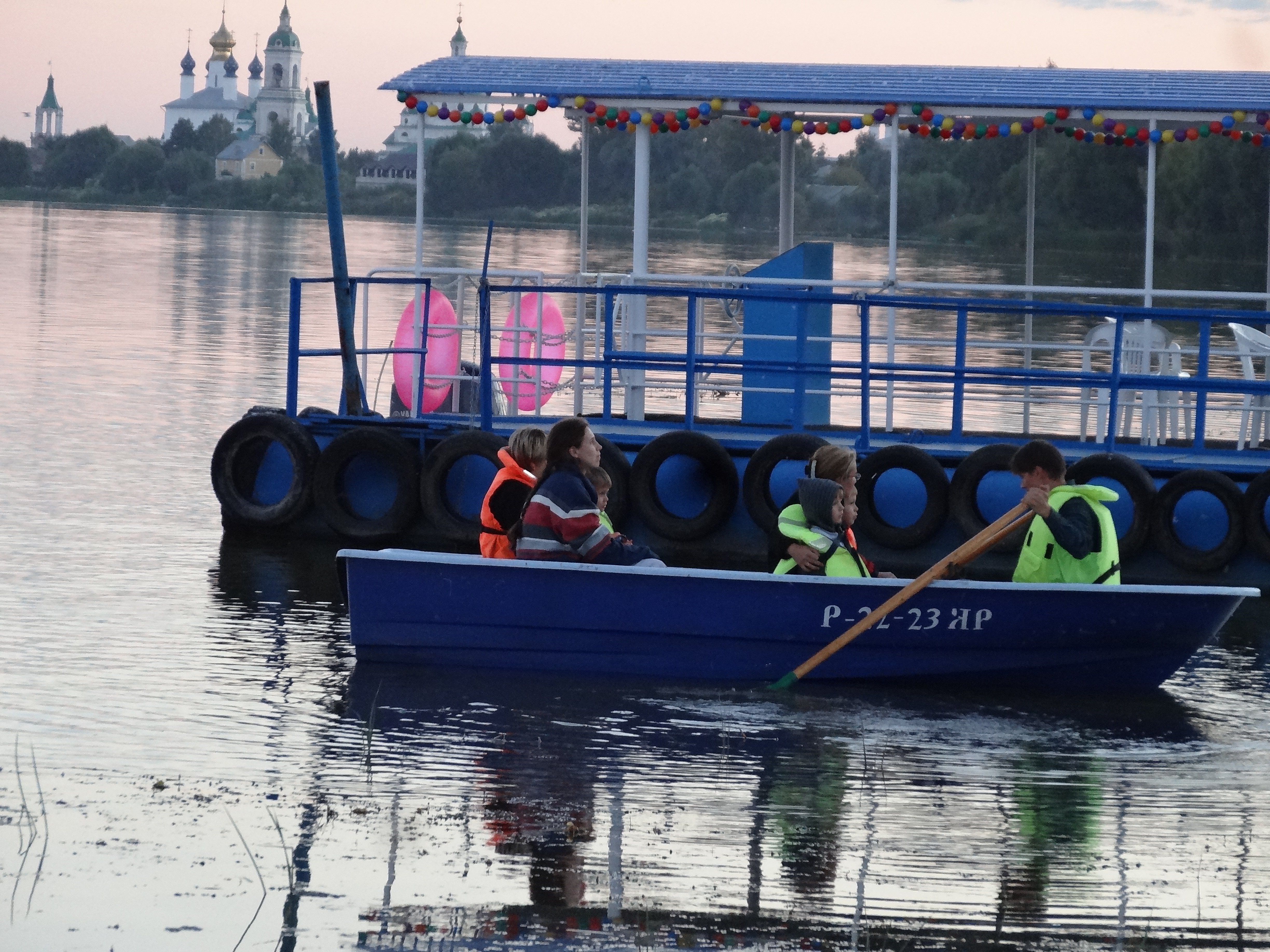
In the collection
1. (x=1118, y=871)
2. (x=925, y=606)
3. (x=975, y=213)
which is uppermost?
(x=975, y=213)

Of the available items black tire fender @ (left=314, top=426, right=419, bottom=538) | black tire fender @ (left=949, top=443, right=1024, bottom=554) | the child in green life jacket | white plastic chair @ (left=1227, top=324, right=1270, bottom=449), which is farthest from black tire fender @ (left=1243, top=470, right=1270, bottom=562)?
black tire fender @ (left=314, top=426, right=419, bottom=538)

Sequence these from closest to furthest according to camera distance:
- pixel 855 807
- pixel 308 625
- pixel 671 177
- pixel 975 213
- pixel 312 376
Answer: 1. pixel 855 807
2. pixel 308 625
3. pixel 671 177
4. pixel 975 213
5. pixel 312 376

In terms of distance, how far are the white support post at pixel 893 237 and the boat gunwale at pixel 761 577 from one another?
12.6 ft

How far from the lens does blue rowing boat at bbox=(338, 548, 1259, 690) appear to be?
8125mm

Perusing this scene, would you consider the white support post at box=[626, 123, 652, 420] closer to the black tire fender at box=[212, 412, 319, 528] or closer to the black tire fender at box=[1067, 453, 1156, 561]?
the black tire fender at box=[212, 412, 319, 528]

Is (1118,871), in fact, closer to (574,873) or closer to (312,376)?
(574,873)

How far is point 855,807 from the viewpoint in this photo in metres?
6.40

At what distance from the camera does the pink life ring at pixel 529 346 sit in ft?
41.0

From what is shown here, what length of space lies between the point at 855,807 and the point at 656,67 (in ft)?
24.1

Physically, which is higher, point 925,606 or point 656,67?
point 656,67

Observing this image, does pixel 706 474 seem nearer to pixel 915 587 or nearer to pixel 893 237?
pixel 893 237

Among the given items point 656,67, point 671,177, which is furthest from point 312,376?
point 656,67

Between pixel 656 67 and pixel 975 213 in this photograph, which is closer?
pixel 656 67

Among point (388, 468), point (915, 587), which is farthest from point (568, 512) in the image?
point (388, 468)
